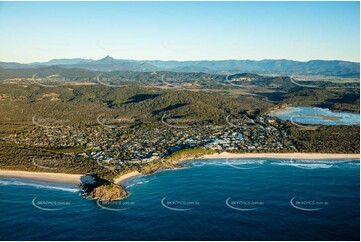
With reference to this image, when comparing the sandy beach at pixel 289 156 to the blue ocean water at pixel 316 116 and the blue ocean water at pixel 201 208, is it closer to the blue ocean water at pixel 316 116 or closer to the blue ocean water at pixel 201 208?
the blue ocean water at pixel 201 208

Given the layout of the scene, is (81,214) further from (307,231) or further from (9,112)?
(9,112)

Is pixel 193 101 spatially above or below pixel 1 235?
above

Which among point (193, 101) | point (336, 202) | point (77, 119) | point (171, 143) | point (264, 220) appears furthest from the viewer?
point (193, 101)

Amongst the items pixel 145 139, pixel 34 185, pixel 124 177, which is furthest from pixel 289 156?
pixel 34 185

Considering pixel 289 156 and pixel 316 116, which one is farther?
pixel 316 116

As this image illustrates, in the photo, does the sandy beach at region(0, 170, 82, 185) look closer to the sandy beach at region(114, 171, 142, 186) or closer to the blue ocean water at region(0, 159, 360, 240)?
the blue ocean water at region(0, 159, 360, 240)

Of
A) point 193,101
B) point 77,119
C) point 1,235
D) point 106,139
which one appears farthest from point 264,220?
point 193,101

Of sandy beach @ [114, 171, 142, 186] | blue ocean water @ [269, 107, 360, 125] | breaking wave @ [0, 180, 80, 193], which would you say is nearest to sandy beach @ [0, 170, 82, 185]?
breaking wave @ [0, 180, 80, 193]

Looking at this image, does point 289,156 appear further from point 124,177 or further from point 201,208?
point 124,177

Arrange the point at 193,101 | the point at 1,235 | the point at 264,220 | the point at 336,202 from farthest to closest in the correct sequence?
1. the point at 193,101
2. the point at 336,202
3. the point at 264,220
4. the point at 1,235
